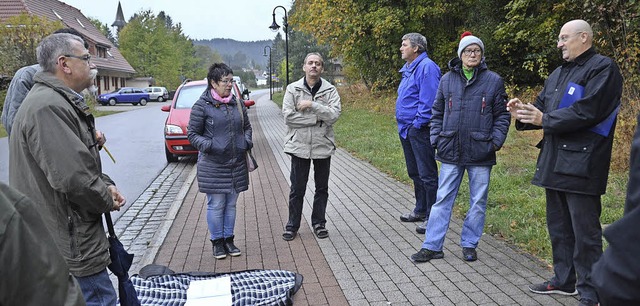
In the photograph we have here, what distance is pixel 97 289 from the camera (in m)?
2.84

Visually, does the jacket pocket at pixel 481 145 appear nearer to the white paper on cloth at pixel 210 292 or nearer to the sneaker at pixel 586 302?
the sneaker at pixel 586 302

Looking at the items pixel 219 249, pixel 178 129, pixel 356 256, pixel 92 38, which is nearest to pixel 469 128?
pixel 356 256

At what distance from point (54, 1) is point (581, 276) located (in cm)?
5525

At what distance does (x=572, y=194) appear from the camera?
3.81 meters

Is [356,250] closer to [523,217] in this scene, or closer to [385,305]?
[385,305]

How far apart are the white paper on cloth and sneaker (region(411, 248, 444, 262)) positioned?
5.73ft

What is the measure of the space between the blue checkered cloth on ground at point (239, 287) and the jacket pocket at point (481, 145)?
189cm

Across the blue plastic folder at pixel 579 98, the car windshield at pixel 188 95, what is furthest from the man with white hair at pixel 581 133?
the car windshield at pixel 188 95

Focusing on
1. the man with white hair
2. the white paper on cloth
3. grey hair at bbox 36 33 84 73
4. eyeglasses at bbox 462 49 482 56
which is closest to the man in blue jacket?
eyeglasses at bbox 462 49 482 56

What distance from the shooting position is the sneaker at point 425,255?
4945 millimetres

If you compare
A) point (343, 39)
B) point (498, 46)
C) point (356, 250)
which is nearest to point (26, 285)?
point (356, 250)

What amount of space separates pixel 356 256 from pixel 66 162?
324 centimetres

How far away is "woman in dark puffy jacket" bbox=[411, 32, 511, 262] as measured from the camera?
4.65 m

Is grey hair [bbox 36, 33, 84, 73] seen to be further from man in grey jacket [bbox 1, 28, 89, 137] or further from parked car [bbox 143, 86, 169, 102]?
parked car [bbox 143, 86, 169, 102]
